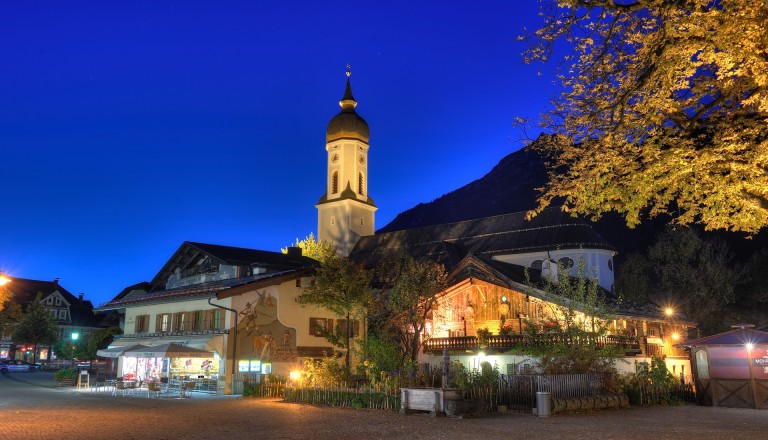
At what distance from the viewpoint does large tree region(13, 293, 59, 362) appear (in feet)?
216

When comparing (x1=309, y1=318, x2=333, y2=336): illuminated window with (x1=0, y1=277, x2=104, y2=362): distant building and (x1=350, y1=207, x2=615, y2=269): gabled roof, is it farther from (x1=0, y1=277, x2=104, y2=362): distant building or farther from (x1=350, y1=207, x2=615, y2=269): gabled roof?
(x1=0, y1=277, x2=104, y2=362): distant building

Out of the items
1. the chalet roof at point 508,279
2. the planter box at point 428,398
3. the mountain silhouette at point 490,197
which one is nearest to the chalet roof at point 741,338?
the chalet roof at point 508,279

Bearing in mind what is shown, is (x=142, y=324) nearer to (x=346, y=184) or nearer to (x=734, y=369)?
(x=734, y=369)

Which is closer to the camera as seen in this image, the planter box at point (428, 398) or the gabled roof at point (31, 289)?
the planter box at point (428, 398)

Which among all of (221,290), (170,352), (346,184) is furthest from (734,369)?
(346,184)

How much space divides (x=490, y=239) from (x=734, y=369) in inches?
1416

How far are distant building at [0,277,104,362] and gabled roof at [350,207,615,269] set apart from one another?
138ft

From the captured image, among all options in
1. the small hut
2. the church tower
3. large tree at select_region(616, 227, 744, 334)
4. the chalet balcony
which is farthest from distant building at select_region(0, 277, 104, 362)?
the small hut

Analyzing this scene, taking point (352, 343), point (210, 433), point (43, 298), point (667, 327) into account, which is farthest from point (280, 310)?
point (43, 298)

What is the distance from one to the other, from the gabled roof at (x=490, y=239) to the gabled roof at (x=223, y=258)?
935 cm

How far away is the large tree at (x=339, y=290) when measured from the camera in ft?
A: 107

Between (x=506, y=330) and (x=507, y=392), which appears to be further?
(x=506, y=330)

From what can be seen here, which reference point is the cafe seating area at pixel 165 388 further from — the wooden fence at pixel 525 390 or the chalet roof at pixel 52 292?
the chalet roof at pixel 52 292

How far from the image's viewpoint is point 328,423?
1717 centimetres
